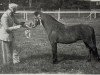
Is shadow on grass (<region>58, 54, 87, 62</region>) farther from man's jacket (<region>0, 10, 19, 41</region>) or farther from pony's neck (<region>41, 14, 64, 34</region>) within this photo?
man's jacket (<region>0, 10, 19, 41</region>)

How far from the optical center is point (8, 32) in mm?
4277

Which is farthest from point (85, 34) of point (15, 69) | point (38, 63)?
point (15, 69)

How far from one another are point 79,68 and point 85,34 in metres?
0.66

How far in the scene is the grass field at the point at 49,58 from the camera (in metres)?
4.15

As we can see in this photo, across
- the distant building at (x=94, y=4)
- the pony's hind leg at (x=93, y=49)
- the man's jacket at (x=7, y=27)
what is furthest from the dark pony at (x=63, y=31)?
the distant building at (x=94, y=4)

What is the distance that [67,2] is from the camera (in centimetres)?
500

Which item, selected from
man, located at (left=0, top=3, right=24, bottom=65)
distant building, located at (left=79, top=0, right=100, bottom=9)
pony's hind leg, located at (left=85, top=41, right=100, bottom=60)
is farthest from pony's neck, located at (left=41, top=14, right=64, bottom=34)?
distant building, located at (left=79, top=0, right=100, bottom=9)

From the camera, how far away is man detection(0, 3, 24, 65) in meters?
4.18

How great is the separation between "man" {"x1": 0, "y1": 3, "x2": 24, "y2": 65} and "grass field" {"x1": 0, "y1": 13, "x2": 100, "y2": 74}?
27cm

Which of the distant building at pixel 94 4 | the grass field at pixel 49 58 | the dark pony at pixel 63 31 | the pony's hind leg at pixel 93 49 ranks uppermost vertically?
the distant building at pixel 94 4

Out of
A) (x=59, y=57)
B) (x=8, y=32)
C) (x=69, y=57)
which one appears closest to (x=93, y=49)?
(x=69, y=57)

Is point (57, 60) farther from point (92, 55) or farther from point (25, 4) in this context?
point (25, 4)

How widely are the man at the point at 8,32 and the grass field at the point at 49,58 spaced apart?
0.88 feet

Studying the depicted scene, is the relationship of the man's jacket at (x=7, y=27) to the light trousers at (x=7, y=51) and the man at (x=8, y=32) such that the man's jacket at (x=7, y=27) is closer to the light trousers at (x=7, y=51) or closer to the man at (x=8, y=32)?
the man at (x=8, y=32)
